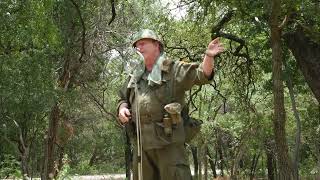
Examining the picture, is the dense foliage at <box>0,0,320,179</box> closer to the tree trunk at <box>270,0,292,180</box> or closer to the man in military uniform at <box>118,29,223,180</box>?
the tree trunk at <box>270,0,292,180</box>

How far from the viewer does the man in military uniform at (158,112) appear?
3555 mm

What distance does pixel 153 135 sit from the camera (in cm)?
358

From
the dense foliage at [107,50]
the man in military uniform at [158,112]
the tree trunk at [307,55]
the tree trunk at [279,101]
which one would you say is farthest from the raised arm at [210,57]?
the tree trunk at [307,55]

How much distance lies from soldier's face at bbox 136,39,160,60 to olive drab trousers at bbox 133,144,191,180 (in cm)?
67

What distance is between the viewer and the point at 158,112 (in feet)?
11.8

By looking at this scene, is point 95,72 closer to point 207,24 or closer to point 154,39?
point 207,24

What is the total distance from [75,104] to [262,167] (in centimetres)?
2505

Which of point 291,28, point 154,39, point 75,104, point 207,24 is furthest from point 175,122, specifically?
point 75,104

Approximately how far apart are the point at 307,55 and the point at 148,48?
5.58 m

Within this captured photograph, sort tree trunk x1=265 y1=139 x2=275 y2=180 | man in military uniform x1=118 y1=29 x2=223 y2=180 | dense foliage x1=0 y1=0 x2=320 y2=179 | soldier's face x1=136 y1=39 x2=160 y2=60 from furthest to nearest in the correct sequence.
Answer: tree trunk x1=265 y1=139 x2=275 y2=180
dense foliage x1=0 y1=0 x2=320 y2=179
soldier's face x1=136 y1=39 x2=160 y2=60
man in military uniform x1=118 y1=29 x2=223 y2=180

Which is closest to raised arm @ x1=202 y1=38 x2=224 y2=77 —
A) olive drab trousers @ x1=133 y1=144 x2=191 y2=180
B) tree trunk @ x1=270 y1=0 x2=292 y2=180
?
olive drab trousers @ x1=133 y1=144 x2=191 y2=180

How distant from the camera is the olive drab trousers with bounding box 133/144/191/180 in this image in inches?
141

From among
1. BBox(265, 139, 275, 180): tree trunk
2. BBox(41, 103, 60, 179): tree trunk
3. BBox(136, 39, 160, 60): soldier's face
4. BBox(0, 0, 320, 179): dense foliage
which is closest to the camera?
BBox(136, 39, 160, 60): soldier's face

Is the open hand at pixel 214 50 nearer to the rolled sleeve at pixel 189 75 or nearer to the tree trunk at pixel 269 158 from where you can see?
the rolled sleeve at pixel 189 75
